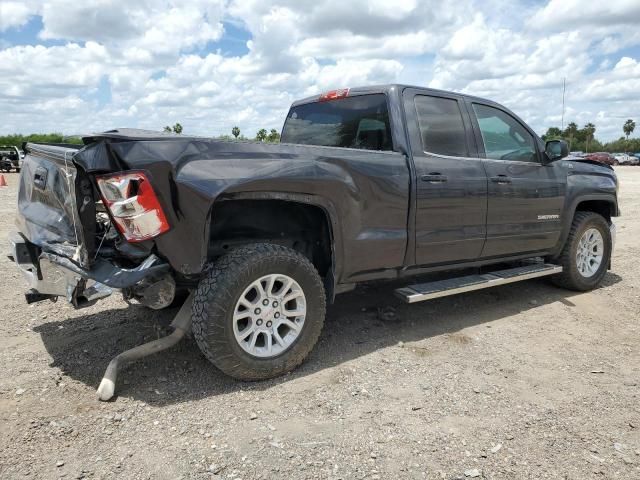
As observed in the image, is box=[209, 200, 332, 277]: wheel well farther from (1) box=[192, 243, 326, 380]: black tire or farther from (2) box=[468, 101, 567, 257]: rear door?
(2) box=[468, 101, 567, 257]: rear door

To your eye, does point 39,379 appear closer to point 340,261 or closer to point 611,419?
point 340,261

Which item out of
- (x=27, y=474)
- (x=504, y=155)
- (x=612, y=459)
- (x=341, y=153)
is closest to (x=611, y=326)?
(x=504, y=155)

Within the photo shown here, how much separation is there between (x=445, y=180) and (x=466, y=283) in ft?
3.05

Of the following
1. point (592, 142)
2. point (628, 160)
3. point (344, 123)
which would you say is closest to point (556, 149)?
point (344, 123)

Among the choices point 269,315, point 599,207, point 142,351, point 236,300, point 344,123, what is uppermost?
point 344,123

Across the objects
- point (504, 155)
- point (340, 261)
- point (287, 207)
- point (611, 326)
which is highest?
point (504, 155)

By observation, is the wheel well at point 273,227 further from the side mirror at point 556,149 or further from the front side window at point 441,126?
the side mirror at point 556,149

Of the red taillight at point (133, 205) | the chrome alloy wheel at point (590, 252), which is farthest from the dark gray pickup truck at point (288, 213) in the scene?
the chrome alloy wheel at point (590, 252)

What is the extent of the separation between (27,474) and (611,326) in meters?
4.56

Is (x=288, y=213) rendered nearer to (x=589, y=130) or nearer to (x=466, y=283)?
(x=466, y=283)

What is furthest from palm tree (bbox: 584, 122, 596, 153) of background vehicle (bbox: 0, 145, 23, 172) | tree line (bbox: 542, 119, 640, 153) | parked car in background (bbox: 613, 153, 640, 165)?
background vehicle (bbox: 0, 145, 23, 172)

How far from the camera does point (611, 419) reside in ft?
9.89

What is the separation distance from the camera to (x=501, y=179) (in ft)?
15.1

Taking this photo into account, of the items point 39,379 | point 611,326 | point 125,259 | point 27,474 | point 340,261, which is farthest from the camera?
point 611,326
